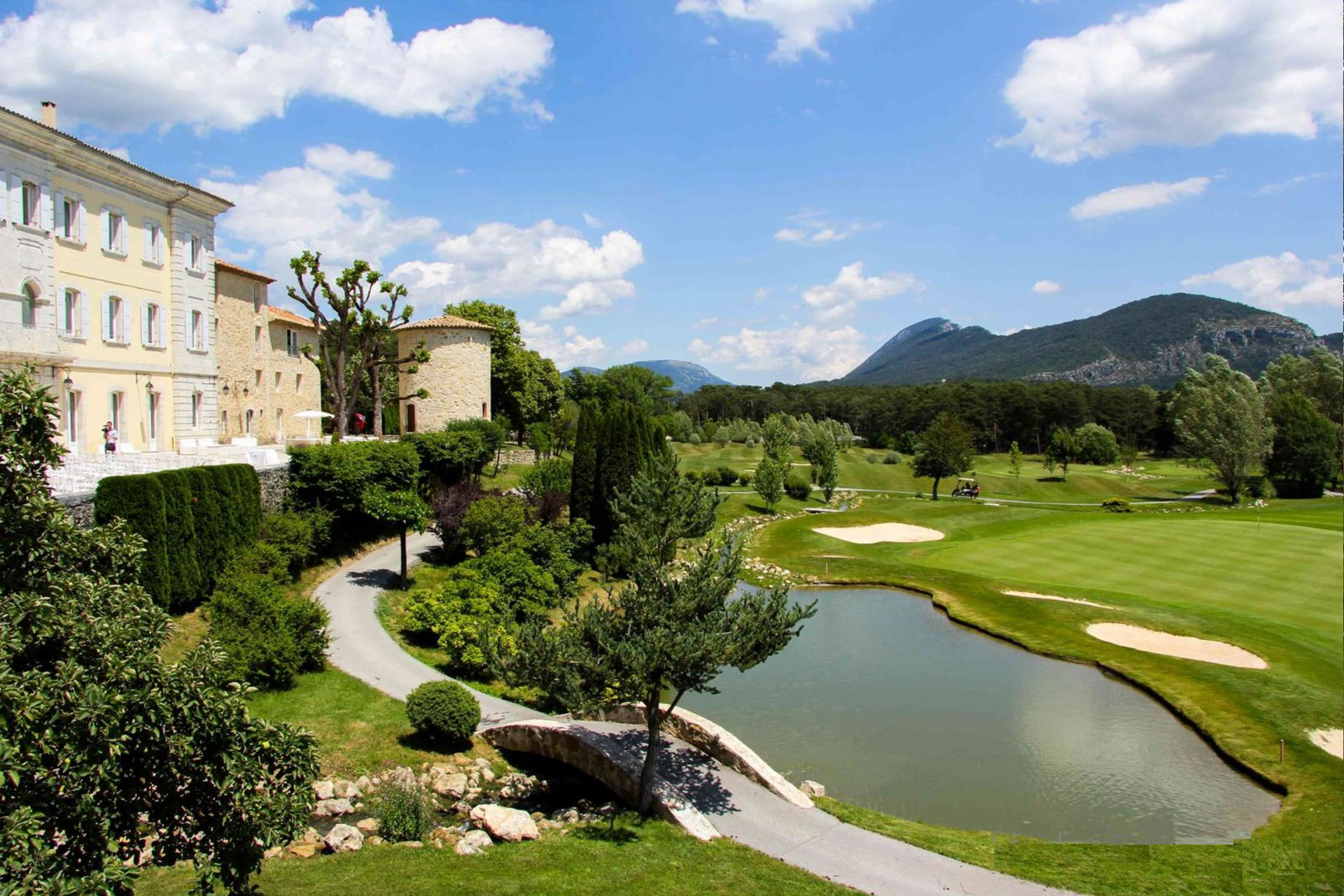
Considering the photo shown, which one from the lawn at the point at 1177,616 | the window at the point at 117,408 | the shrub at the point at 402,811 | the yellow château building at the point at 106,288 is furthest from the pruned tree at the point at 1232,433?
the window at the point at 117,408

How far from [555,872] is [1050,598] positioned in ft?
74.8

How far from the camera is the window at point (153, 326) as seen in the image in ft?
85.7

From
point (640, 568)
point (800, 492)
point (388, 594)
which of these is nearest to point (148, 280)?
point (388, 594)

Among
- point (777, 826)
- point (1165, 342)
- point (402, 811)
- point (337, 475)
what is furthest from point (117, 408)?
point (1165, 342)

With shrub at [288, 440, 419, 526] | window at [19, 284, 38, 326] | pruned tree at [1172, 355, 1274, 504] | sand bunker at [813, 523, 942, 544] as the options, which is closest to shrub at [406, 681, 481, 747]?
shrub at [288, 440, 419, 526]

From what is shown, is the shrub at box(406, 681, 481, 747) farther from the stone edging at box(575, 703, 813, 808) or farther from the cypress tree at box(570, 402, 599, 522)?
the cypress tree at box(570, 402, 599, 522)

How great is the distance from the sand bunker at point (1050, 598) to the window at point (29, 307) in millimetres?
30989

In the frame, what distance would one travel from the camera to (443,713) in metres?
15.1

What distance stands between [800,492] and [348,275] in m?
34.9

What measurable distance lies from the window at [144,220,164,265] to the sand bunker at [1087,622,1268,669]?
103ft

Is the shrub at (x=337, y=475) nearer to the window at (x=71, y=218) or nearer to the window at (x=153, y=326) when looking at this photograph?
the window at (x=153, y=326)

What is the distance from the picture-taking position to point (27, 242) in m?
21.5

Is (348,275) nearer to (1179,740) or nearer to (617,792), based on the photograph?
(617,792)

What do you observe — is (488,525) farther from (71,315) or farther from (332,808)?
(332,808)
